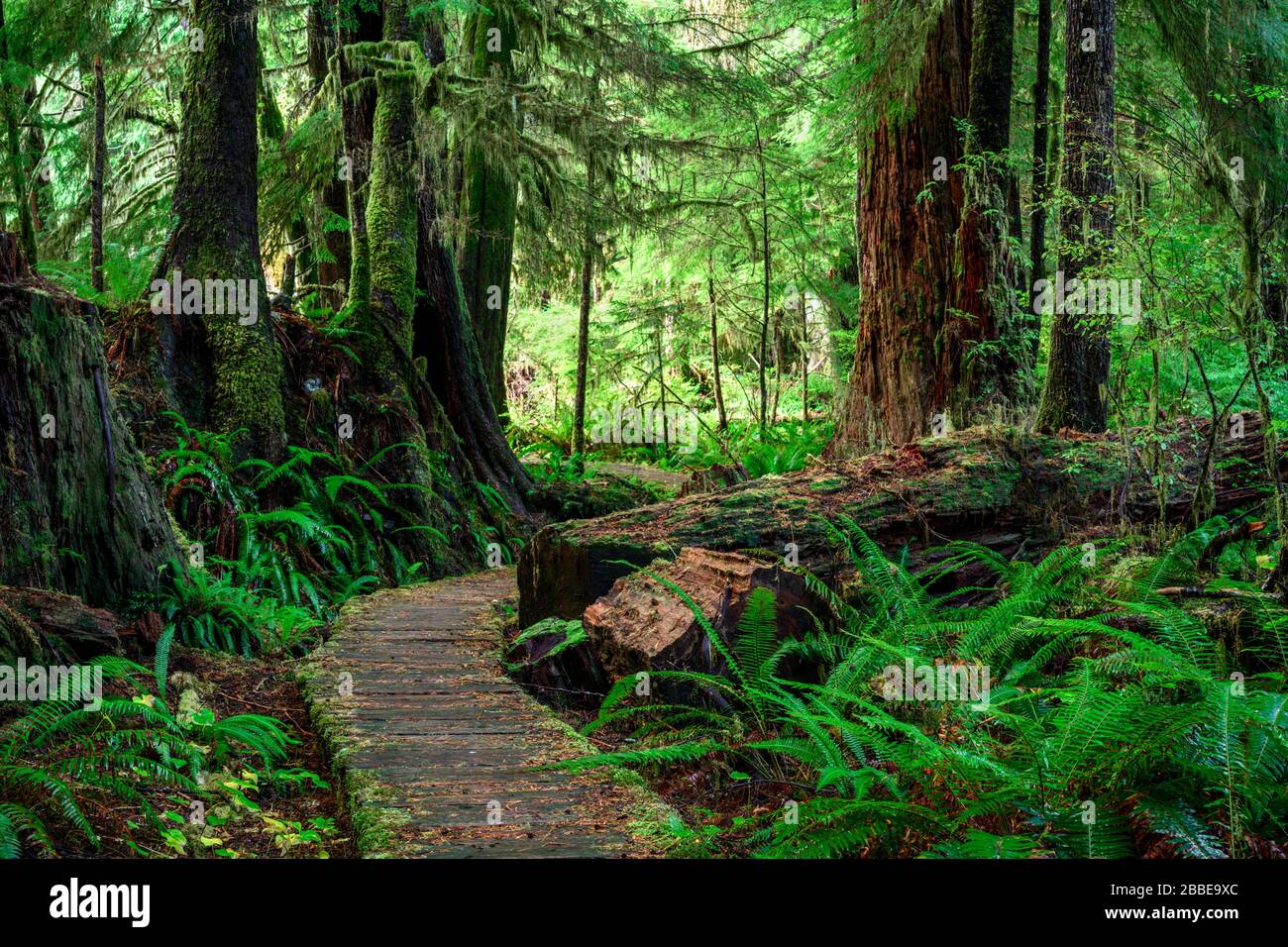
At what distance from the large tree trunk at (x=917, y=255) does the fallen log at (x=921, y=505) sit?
2920mm

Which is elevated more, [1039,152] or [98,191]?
[1039,152]

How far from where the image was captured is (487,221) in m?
14.8

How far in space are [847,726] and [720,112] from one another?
15.5 m

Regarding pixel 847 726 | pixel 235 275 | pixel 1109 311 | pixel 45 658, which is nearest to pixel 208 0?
pixel 235 275

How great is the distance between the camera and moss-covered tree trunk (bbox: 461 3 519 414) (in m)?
14.6

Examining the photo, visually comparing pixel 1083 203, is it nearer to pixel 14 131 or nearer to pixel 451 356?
pixel 451 356

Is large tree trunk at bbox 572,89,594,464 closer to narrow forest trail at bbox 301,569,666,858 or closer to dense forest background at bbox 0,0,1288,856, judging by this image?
dense forest background at bbox 0,0,1288,856

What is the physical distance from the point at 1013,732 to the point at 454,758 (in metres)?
2.28

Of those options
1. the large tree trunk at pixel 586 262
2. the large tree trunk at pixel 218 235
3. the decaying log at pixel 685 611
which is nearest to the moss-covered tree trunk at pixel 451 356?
the large tree trunk at pixel 586 262

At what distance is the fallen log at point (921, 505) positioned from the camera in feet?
20.9

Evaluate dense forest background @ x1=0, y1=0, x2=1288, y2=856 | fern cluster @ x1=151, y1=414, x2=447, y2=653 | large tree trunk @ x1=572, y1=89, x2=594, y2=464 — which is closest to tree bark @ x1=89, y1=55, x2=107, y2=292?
dense forest background @ x1=0, y1=0, x2=1288, y2=856

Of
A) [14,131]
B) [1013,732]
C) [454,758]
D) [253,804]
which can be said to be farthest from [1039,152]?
[14,131]

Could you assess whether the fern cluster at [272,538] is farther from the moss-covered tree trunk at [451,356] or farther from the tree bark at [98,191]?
the tree bark at [98,191]
